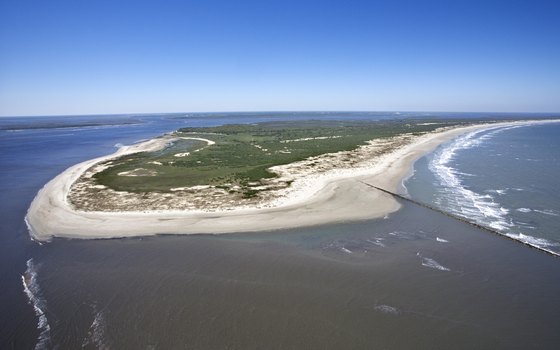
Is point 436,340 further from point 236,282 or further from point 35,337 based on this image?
point 35,337

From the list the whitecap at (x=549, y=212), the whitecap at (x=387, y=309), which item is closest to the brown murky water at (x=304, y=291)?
the whitecap at (x=387, y=309)

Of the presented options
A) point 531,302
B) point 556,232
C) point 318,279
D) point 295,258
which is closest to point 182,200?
point 295,258

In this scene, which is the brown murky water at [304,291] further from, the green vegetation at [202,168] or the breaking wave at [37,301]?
the green vegetation at [202,168]

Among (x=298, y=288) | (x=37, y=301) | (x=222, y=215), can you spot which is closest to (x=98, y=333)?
(x=37, y=301)

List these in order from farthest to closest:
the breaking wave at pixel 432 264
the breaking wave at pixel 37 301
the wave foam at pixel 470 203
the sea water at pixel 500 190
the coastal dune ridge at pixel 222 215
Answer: the wave foam at pixel 470 203 → the sea water at pixel 500 190 → the coastal dune ridge at pixel 222 215 → the breaking wave at pixel 432 264 → the breaking wave at pixel 37 301

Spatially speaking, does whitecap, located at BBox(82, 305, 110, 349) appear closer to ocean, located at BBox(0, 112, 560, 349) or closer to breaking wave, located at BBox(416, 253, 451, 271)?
ocean, located at BBox(0, 112, 560, 349)

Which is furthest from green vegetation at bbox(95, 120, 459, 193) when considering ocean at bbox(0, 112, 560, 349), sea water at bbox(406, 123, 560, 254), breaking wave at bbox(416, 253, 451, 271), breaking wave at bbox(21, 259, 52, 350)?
sea water at bbox(406, 123, 560, 254)
